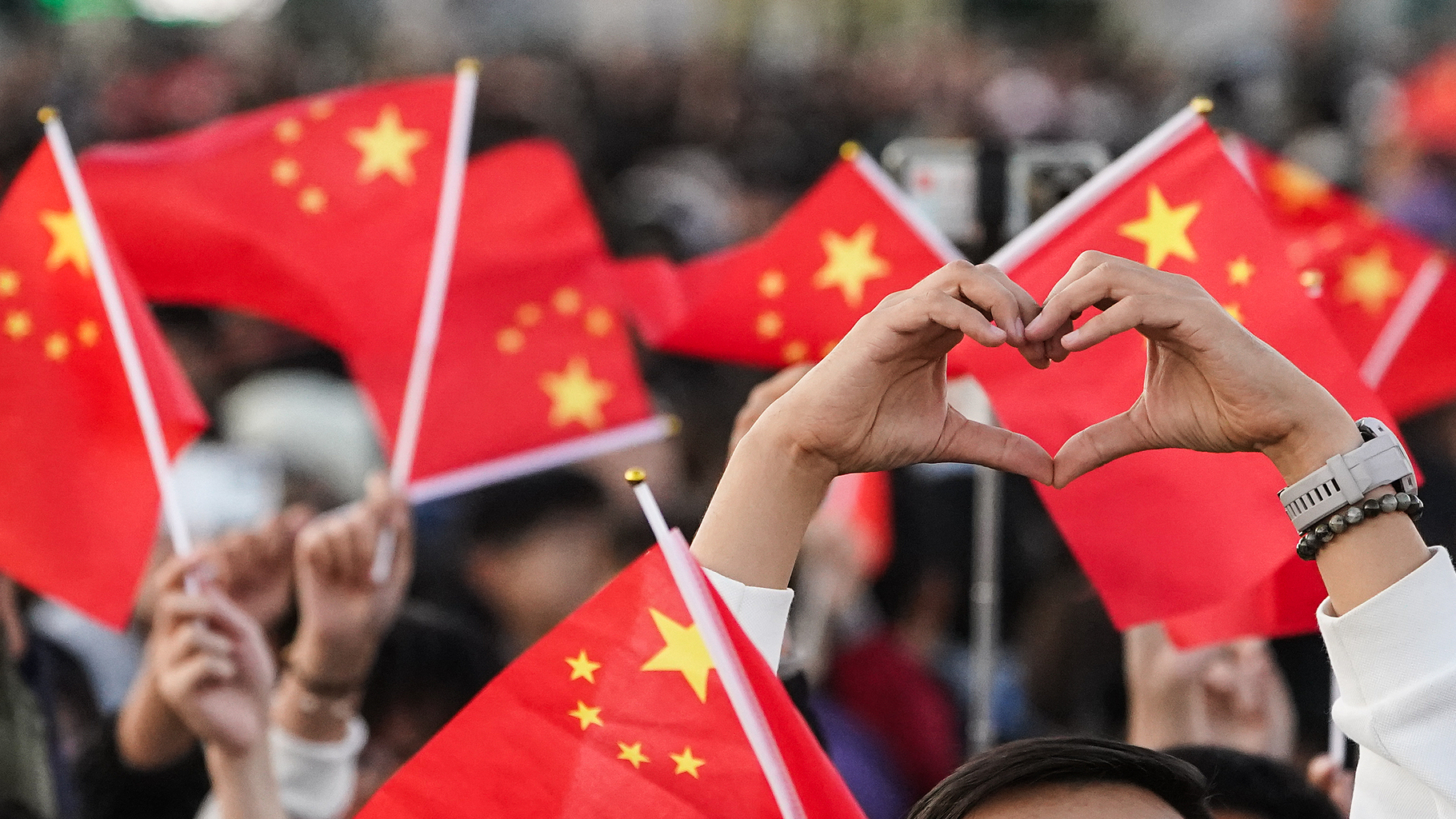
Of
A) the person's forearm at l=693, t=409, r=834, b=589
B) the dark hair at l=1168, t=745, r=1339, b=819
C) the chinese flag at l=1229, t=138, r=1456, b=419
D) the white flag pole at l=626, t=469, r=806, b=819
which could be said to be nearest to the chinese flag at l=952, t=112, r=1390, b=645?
the dark hair at l=1168, t=745, r=1339, b=819

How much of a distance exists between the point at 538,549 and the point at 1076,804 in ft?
8.24

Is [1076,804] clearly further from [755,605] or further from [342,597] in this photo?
[342,597]

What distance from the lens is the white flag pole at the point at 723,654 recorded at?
150 centimetres

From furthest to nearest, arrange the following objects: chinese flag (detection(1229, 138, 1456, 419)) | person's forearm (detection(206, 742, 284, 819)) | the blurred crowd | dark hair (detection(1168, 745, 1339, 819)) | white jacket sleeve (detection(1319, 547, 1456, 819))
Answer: chinese flag (detection(1229, 138, 1456, 419)) → the blurred crowd → person's forearm (detection(206, 742, 284, 819)) → dark hair (detection(1168, 745, 1339, 819)) → white jacket sleeve (detection(1319, 547, 1456, 819))

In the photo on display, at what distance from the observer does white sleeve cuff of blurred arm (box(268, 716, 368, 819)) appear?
2582 mm

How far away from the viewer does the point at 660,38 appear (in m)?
21.3

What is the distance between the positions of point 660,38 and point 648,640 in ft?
67.1

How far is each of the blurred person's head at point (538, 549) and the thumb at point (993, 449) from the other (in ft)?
7.34

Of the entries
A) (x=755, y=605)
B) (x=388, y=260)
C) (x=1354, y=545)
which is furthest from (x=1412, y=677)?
(x=388, y=260)

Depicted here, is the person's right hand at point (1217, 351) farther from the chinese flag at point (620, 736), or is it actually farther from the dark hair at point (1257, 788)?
the dark hair at point (1257, 788)

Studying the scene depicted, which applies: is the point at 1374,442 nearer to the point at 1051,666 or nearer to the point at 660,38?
the point at 1051,666

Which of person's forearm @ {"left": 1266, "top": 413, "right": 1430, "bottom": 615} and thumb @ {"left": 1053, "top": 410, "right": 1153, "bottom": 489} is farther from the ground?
person's forearm @ {"left": 1266, "top": 413, "right": 1430, "bottom": 615}

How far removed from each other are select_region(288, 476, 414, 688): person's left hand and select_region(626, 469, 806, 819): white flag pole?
1333mm

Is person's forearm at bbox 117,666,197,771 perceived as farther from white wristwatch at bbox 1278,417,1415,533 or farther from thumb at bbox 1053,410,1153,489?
white wristwatch at bbox 1278,417,1415,533
